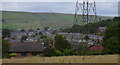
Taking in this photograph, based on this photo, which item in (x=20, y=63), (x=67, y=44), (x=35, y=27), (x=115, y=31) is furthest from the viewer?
(x=35, y=27)

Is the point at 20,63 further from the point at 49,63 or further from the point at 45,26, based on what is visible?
the point at 45,26

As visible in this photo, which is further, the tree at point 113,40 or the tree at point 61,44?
the tree at point 61,44

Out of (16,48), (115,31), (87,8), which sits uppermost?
(87,8)

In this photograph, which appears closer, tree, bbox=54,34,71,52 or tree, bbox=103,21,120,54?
tree, bbox=103,21,120,54

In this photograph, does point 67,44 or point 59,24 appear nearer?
point 67,44

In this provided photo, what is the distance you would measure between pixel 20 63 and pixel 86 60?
3.59 m

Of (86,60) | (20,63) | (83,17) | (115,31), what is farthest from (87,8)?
(115,31)

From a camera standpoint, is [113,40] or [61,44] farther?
[61,44]

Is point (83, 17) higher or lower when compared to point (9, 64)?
higher

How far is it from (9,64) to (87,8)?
8.08m

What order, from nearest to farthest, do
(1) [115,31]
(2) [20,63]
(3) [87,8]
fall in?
(2) [20,63] < (3) [87,8] < (1) [115,31]

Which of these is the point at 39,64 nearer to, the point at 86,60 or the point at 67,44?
the point at 86,60

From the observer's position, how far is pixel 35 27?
8806 centimetres

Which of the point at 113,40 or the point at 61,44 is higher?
the point at 113,40
